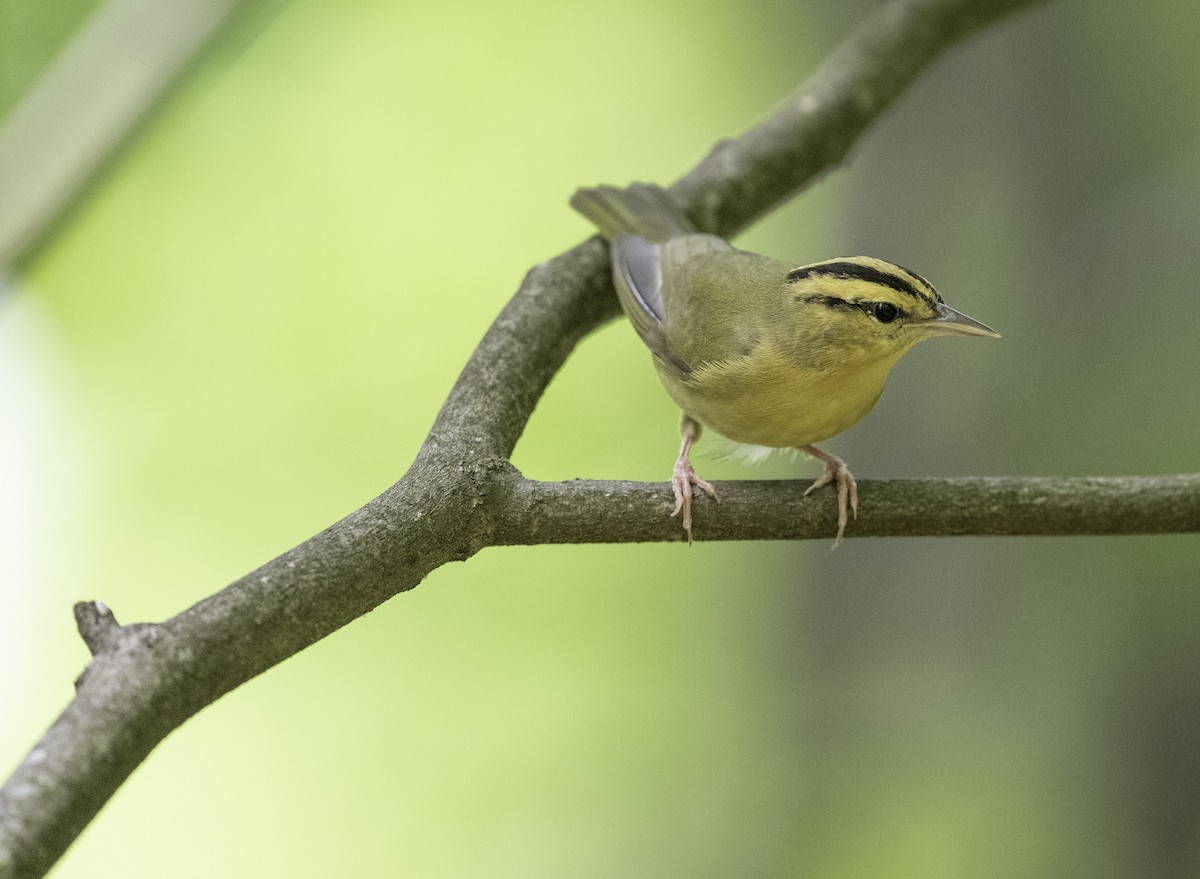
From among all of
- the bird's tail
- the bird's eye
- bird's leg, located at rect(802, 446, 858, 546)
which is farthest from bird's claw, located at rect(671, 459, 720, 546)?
the bird's tail

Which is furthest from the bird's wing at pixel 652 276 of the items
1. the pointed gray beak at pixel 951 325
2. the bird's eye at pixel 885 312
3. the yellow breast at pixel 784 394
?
the pointed gray beak at pixel 951 325

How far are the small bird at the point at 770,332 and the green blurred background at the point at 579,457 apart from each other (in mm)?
1630

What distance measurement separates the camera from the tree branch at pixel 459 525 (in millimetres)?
1650

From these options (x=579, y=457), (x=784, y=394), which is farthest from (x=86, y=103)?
(x=784, y=394)

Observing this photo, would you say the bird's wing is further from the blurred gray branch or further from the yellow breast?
the blurred gray branch

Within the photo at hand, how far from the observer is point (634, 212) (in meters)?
3.57

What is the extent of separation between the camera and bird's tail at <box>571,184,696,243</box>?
352 centimetres

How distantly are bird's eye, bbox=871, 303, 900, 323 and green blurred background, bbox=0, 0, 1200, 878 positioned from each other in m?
2.10

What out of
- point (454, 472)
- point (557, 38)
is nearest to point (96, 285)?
point (557, 38)

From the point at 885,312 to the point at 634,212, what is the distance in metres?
1.05

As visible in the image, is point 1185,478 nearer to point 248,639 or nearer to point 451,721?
point 248,639

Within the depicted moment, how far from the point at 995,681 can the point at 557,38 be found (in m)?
4.09

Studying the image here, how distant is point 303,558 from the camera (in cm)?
202

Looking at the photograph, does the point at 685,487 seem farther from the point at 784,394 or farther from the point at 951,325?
the point at 951,325
